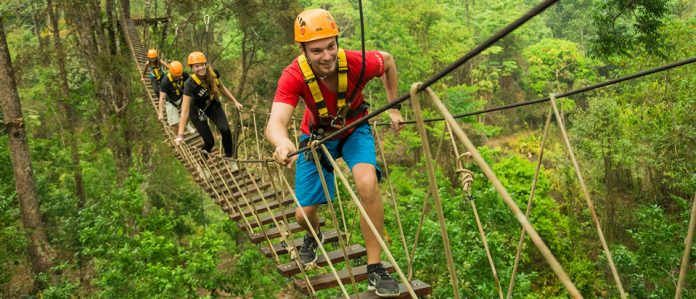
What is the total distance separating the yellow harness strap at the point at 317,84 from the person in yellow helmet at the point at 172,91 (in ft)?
11.3

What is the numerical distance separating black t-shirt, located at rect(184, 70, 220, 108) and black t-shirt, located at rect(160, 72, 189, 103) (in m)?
0.73

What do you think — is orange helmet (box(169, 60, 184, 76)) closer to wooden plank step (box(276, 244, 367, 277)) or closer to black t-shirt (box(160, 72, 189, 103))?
black t-shirt (box(160, 72, 189, 103))

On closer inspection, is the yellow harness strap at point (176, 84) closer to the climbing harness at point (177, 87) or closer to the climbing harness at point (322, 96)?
the climbing harness at point (177, 87)

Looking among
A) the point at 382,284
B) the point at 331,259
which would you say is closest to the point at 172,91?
the point at 331,259

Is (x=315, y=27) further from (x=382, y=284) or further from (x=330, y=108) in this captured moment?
(x=382, y=284)

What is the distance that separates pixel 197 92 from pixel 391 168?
902 centimetres

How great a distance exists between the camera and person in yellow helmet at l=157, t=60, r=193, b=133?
5.20m

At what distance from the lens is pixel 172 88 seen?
536 centimetres

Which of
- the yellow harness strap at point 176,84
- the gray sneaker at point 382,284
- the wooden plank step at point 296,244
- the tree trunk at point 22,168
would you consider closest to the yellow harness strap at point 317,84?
the gray sneaker at point 382,284

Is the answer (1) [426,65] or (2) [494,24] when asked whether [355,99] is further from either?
(2) [494,24]

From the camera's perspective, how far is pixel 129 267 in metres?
5.38

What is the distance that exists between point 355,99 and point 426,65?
12.5 m

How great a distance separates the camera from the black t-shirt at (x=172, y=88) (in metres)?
5.29

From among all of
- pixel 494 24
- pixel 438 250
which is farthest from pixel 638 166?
pixel 494 24
